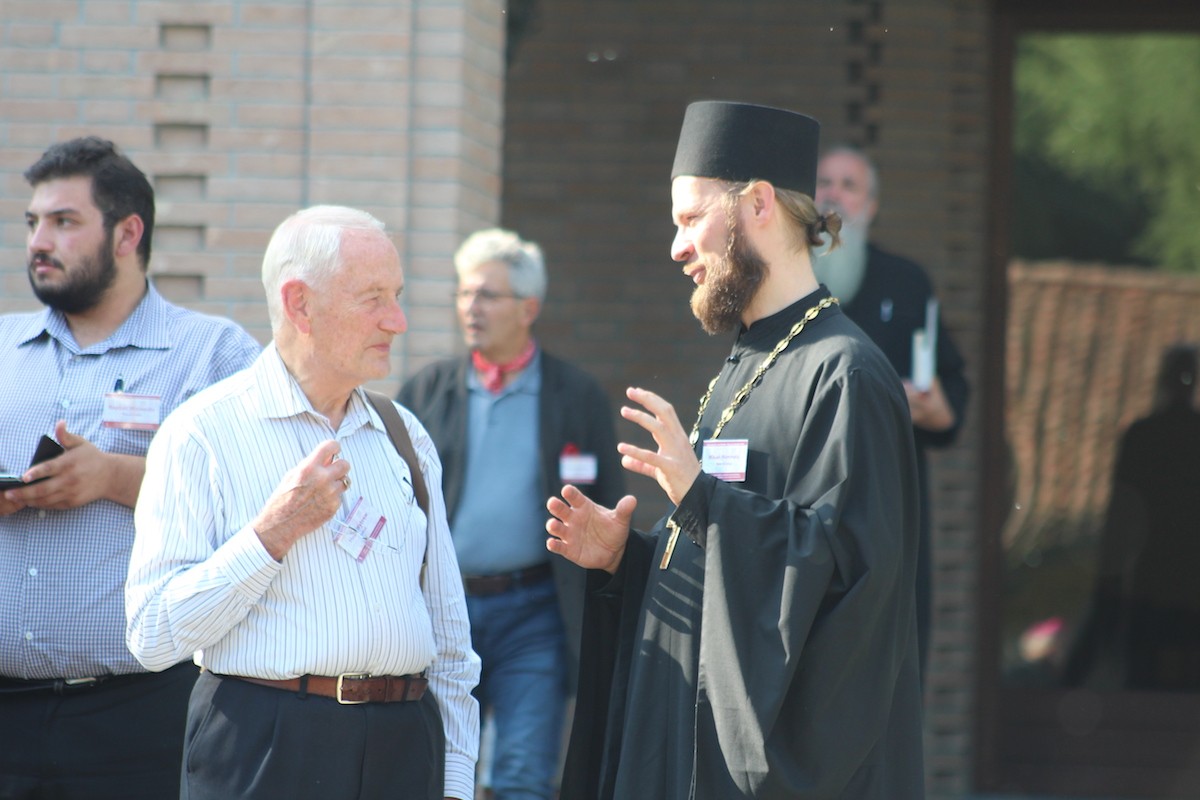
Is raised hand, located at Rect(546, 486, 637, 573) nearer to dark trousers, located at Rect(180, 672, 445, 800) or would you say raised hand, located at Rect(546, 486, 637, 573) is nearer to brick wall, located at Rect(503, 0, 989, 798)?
dark trousers, located at Rect(180, 672, 445, 800)

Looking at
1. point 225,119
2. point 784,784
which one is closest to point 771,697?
point 784,784

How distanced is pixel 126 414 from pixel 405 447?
0.90 m

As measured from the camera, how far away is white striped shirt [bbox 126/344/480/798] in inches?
127

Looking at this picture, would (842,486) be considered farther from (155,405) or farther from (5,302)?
(5,302)

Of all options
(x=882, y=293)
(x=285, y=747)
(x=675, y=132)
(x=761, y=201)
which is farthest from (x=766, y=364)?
(x=675, y=132)

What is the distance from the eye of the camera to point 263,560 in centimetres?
319

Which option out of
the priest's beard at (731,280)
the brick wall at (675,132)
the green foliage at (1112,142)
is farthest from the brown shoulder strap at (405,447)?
the green foliage at (1112,142)

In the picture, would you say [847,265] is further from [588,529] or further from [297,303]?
[297,303]

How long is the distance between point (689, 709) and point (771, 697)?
0.29 metres

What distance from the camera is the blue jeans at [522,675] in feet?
17.4

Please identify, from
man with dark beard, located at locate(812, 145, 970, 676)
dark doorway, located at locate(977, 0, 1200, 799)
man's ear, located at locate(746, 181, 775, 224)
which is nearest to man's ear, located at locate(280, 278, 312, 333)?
man's ear, located at locate(746, 181, 775, 224)

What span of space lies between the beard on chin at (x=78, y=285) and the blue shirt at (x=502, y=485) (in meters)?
1.56

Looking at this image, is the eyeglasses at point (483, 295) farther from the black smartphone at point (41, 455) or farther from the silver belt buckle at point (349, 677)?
the silver belt buckle at point (349, 677)

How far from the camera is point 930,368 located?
546 centimetres
